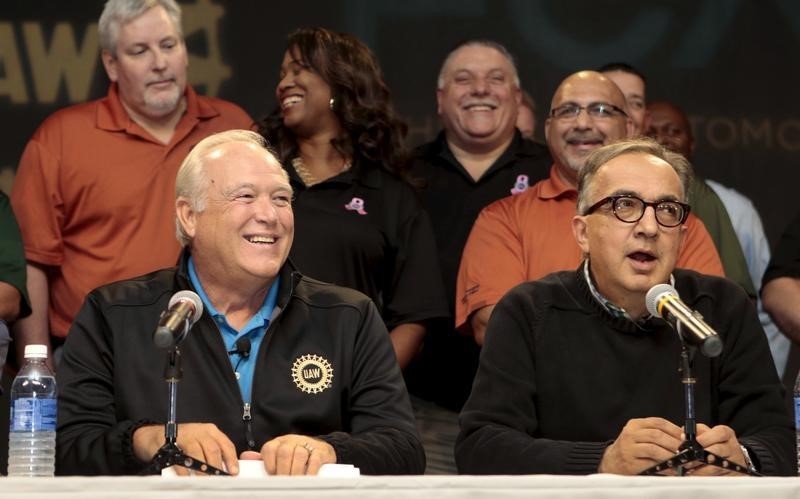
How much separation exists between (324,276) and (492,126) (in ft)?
3.58

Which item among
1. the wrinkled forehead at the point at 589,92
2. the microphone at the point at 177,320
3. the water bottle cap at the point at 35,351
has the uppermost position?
the wrinkled forehead at the point at 589,92

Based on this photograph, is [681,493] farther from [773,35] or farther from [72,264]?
[773,35]

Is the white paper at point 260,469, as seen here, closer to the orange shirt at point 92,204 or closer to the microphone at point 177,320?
the microphone at point 177,320

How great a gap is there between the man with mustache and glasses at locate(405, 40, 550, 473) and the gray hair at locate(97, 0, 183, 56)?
1080mm

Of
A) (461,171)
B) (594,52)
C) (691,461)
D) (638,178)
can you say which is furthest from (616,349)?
(594,52)

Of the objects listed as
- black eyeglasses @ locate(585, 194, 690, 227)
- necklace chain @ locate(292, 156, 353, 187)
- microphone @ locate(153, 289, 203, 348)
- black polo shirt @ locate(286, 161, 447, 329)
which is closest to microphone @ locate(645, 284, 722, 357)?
black eyeglasses @ locate(585, 194, 690, 227)

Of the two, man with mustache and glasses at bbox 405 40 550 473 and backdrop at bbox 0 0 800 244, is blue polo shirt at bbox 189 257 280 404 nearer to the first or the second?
man with mustache and glasses at bbox 405 40 550 473

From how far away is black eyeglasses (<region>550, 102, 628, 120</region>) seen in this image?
210 inches

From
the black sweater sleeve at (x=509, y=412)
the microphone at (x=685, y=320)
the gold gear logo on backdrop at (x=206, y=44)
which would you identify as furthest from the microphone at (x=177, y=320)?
the gold gear logo on backdrop at (x=206, y=44)

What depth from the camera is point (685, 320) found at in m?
3.23

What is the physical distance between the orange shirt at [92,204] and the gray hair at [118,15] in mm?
275

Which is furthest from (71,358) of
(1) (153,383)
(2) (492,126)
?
(2) (492,126)

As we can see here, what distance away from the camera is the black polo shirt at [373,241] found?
511 cm

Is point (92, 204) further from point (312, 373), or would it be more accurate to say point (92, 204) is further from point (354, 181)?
point (312, 373)
